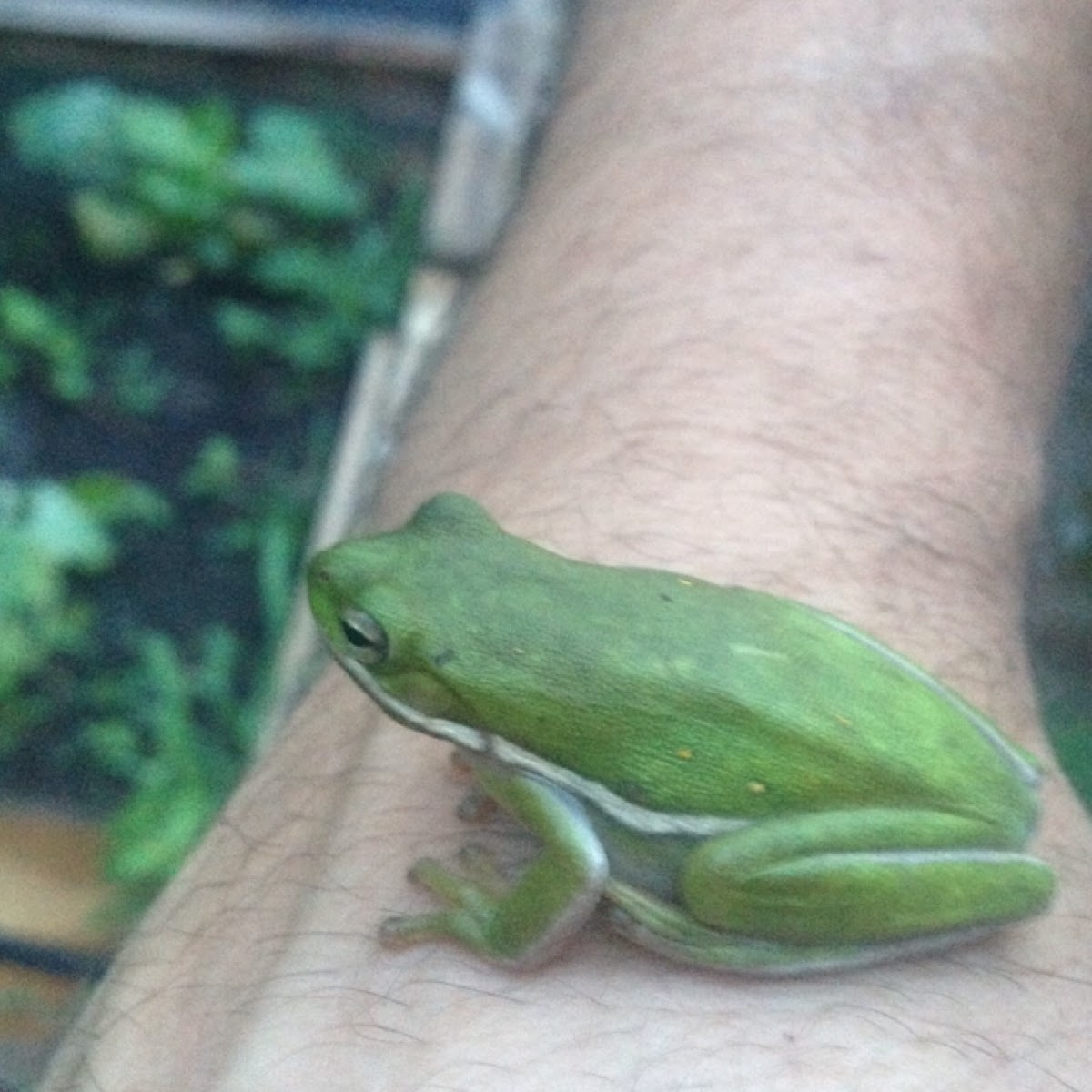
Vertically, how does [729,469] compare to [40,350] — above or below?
above

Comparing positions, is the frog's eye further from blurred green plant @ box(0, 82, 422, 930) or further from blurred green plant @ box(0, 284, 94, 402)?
blurred green plant @ box(0, 284, 94, 402)

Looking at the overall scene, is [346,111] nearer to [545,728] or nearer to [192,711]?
[192,711]

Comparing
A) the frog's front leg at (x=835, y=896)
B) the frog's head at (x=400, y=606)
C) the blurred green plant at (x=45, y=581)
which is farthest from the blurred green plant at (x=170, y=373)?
the frog's front leg at (x=835, y=896)

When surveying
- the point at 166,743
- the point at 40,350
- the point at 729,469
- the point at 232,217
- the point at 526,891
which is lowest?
the point at 166,743

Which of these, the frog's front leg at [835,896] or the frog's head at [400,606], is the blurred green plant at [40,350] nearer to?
the frog's head at [400,606]

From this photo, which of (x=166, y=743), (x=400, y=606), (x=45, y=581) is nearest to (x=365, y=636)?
(x=400, y=606)

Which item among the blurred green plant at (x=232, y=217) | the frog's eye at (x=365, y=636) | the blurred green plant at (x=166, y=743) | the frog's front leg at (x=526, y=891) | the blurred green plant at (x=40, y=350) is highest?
the frog's eye at (x=365, y=636)

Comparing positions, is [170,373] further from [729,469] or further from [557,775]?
[557,775]
